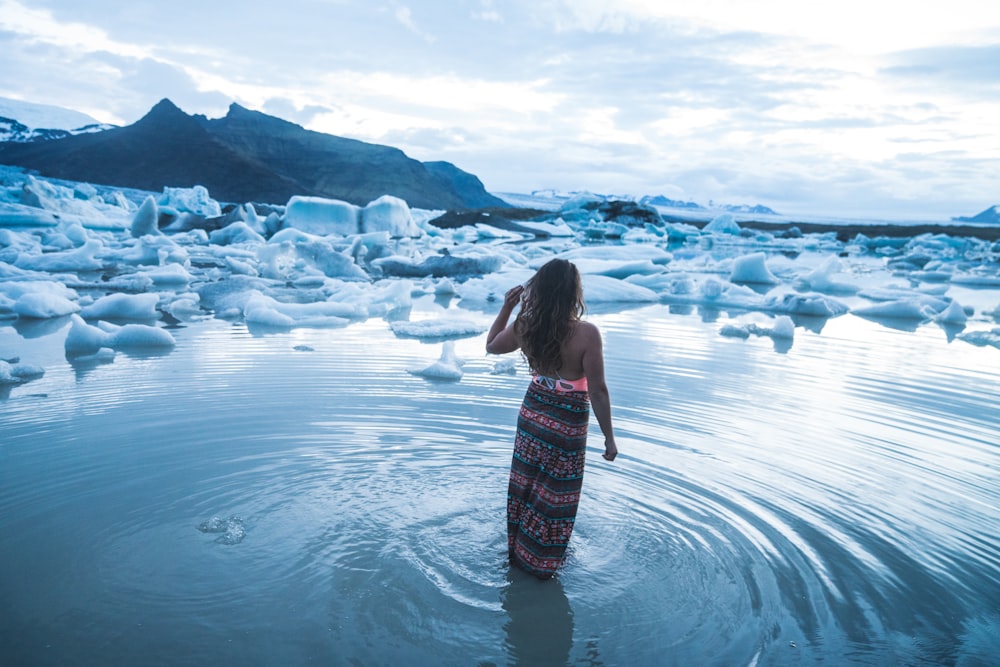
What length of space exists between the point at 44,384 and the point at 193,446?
1.99 m

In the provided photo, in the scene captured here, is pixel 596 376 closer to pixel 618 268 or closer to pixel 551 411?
pixel 551 411

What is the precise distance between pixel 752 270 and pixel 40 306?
14096mm

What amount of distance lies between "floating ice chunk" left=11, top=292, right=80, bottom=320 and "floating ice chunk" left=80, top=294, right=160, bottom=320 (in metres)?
0.26

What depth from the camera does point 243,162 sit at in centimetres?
6538

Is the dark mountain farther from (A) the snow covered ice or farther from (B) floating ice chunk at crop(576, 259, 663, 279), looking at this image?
Answer: (B) floating ice chunk at crop(576, 259, 663, 279)

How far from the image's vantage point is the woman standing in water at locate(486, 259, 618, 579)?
2.63m

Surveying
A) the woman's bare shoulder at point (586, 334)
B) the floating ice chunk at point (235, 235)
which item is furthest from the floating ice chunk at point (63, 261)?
the woman's bare shoulder at point (586, 334)

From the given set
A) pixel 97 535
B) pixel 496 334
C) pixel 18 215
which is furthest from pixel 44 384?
pixel 18 215

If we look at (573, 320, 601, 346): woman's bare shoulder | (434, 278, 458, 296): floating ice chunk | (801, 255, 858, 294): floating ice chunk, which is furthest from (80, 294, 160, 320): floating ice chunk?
(801, 255, 858, 294): floating ice chunk

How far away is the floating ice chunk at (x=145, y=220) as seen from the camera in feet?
67.1

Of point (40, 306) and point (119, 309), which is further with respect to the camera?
point (119, 309)

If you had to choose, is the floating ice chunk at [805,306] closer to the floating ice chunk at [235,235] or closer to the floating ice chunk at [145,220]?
the floating ice chunk at [235,235]

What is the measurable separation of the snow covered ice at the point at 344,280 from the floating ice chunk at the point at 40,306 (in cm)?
2

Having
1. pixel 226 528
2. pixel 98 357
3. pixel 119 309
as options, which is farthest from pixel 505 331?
pixel 119 309
